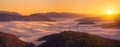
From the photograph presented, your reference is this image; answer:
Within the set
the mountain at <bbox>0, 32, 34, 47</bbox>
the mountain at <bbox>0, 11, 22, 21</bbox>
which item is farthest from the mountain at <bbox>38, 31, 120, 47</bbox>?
the mountain at <bbox>0, 11, 22, 21</bbox>

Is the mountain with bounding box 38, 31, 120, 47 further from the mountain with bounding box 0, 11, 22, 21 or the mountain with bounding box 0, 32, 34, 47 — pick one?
the mountain with bounding box 0, 11, 22, 21

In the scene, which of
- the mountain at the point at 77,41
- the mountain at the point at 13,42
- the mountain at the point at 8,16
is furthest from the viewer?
the mountain at the point at 13,42

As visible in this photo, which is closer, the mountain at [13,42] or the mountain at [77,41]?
the mountain at [77,41]

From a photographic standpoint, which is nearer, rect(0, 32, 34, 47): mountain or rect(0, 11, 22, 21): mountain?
rect(0, 11, 22, 21): mountain

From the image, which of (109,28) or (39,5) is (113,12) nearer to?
(109,28)

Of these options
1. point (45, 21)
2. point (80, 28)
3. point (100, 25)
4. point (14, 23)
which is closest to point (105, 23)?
point (100, 25)

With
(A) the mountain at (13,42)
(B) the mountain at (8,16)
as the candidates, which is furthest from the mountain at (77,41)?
(B) the mountain at (8,16)

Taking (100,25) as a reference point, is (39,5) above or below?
above

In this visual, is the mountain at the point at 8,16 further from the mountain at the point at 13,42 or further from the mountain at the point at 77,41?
the mountain at the point at 77,41

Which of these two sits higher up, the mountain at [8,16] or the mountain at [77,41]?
the mountain at [8,16]

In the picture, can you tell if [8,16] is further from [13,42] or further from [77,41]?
[77,41]

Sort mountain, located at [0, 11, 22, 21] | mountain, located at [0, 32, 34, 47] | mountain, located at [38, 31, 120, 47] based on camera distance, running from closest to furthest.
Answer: mountain, located at [0, 11, 22, 21]
mountain, located at [38, 31, 120, 47]
mountain, located at [0, 32, 34, 47]
